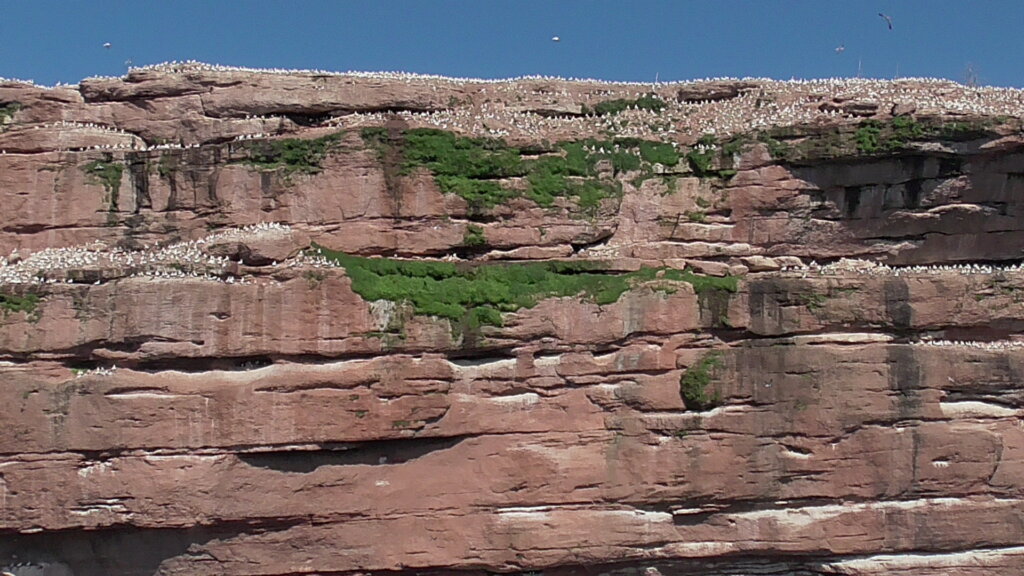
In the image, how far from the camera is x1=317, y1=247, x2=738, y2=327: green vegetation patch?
12.4 metres

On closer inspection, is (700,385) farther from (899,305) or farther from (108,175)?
(108,175)

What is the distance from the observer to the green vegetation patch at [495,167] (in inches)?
536

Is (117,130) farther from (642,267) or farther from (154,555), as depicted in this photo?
(642,267)

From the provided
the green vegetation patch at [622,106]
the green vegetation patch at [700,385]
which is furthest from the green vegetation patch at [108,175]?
the green vegetation patch at [700,385]

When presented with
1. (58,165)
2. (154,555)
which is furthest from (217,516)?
(58,165)

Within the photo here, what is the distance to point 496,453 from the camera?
40.5 ft

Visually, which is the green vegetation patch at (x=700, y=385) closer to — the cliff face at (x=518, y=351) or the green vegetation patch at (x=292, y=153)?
the cliff face at (x=518, y=351)

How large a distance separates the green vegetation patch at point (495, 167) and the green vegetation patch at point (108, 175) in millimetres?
4286

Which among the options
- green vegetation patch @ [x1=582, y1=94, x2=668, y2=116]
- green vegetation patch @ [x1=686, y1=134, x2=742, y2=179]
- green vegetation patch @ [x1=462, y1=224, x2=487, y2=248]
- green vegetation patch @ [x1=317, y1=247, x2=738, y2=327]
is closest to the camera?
green vegetation patch @ [x1=317, y1=247, x2=738, y2=327]

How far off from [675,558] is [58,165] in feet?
40.2

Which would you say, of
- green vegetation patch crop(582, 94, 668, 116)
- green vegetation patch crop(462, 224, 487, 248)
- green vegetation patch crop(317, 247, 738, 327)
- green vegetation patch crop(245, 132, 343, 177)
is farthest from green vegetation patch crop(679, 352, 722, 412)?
green vegetation patch crop(245, 132, 343, 177)

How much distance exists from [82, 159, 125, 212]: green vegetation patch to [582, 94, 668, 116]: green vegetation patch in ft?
28.9

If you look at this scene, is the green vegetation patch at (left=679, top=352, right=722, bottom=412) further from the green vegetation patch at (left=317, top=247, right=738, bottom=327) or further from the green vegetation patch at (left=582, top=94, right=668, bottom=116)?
the green vegetation patch at (left=582, top=94, right=668, bottom=116)

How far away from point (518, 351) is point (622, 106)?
6349 millimetres
